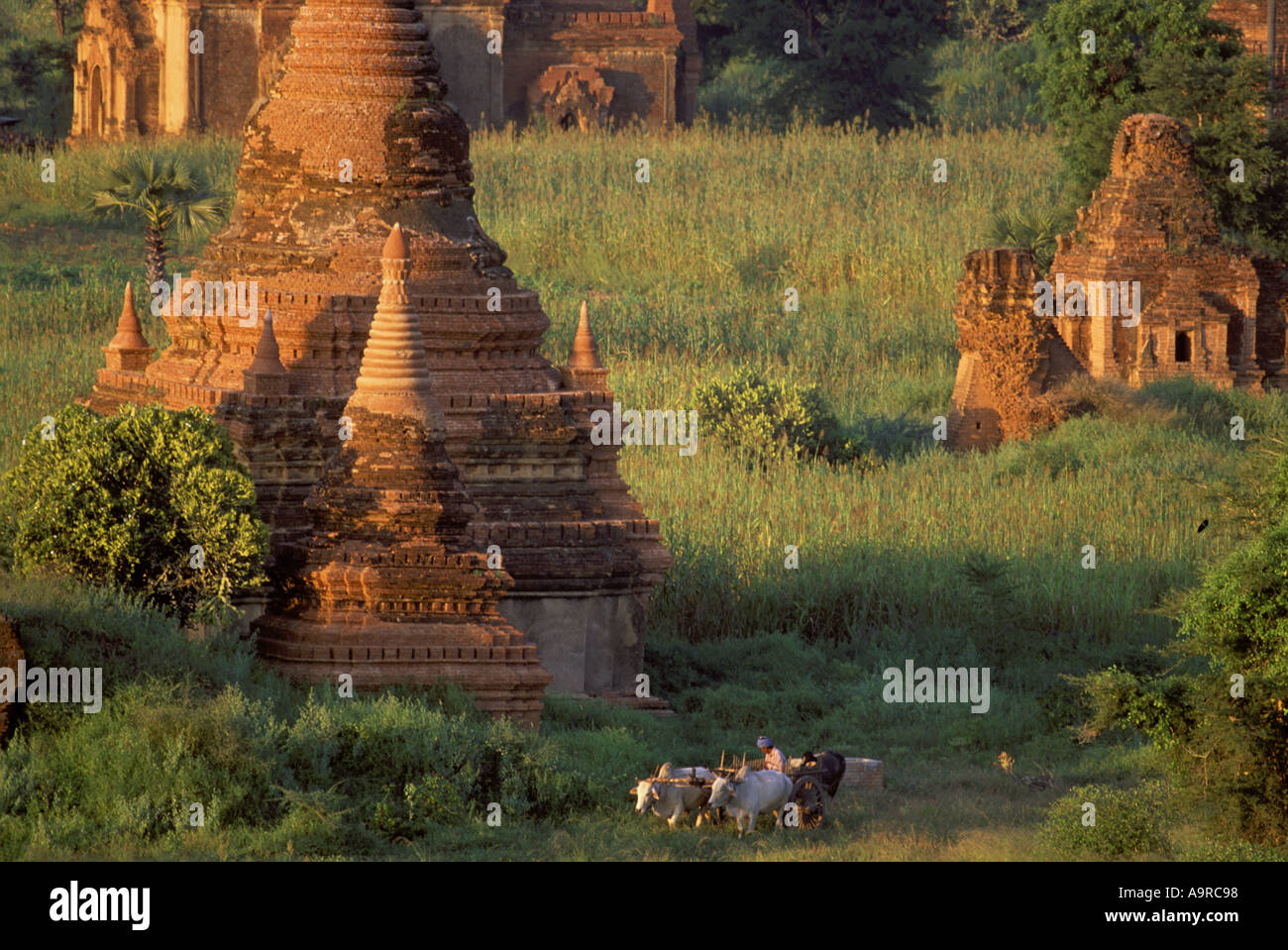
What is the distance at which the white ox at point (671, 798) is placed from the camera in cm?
2059

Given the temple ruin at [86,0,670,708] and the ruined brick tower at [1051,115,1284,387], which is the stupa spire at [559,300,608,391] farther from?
the ruined brick tower at [1051,115,1284,387]

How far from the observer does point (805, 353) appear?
150 ft

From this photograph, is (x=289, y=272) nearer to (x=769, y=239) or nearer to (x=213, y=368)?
(x=213, y=368)

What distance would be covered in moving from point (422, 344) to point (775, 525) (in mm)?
10034

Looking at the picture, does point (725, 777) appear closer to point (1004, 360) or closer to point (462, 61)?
point (1004, 360)

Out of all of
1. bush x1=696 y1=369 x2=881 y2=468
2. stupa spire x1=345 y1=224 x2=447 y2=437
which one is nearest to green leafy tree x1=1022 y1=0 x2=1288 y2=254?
bush x1=696 y1=369 x2=881 y2=468

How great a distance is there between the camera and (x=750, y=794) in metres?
20.6

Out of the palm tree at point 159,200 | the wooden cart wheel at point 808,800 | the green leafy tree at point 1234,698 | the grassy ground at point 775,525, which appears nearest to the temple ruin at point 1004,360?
the grassy ground at point 775,525

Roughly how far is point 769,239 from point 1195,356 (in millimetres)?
12557

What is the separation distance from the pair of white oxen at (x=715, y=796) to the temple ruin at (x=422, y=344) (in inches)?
121

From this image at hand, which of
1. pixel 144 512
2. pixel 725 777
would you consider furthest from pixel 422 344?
pixel 725 777

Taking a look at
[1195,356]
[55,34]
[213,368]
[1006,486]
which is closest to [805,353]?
[1195,356]

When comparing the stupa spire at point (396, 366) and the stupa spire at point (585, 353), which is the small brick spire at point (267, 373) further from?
the stupa spire at point (585, 353)

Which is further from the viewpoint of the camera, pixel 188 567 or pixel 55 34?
pixel 55 34
